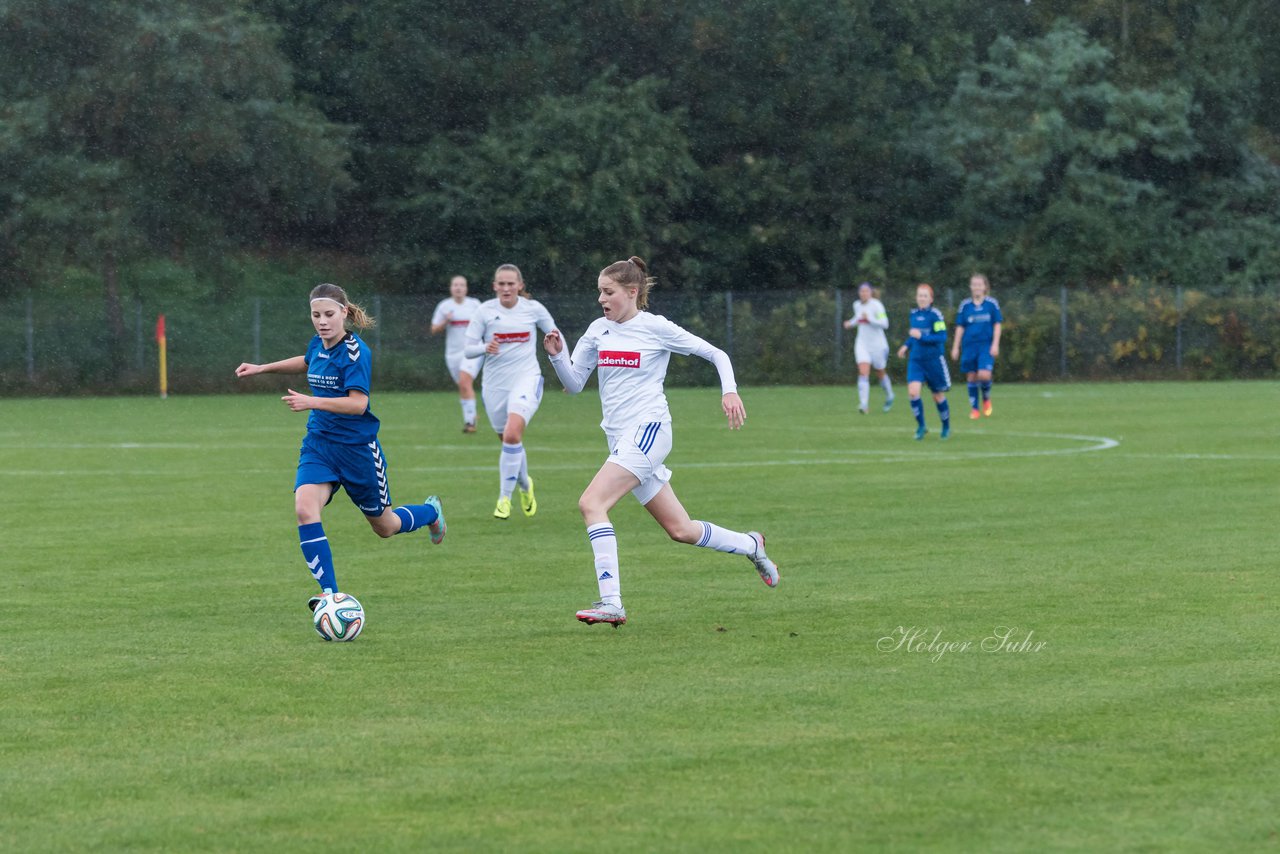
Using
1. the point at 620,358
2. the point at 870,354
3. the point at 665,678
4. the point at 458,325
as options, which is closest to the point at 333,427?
the point at 620,358

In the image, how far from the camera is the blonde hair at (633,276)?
9.63 meters

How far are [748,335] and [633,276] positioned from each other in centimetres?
3714

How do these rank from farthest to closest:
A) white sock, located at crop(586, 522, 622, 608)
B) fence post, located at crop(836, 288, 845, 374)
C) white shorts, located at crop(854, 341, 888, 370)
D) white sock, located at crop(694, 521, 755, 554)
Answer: fence post, located at crop(836, 288, 845, 374) → white shorts, located at crop(854, 341, 888, 370) → white sock, located at crop(694, 521, 755, 554) → white sock, located at crop(586, 522, 622, 608)

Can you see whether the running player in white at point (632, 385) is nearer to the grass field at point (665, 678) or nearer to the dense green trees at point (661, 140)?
the grass field at point (665, 678)

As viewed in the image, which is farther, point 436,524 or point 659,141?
point 659,141

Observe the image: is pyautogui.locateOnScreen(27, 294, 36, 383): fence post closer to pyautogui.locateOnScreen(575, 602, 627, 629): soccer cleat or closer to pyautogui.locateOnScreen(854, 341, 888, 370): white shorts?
pyautogui.locateOnScreen(854, 341, 888, 370): white shorts

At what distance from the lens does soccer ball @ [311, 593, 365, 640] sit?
29.1ft

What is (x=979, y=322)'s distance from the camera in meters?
28.8

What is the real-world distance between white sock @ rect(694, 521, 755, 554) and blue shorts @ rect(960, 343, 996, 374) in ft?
62.0

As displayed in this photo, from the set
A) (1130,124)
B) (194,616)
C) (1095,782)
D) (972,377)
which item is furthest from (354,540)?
(1130,124)

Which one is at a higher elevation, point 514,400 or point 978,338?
point 978,338

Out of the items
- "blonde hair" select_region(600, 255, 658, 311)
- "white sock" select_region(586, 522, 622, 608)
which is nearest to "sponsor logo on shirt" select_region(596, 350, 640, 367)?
"blonde hair" select_region(600, 255, 658, 311)

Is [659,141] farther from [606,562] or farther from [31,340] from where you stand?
[606,562]

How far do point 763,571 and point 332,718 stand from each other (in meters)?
3.70
